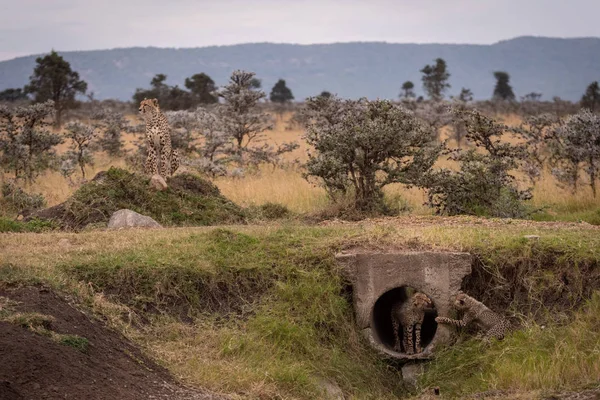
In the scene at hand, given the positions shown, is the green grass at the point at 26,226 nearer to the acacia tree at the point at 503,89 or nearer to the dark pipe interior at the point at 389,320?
the dark pipe interior at the point at 389,320

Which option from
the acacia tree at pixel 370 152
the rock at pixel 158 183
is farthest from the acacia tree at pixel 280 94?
the rock at pixel 158 183

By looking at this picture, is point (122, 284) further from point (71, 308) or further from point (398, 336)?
point (398, 336)

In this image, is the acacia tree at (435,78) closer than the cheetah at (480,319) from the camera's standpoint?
No

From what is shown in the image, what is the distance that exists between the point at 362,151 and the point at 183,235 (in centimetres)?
394

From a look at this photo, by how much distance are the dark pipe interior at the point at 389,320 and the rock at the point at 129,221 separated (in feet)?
10.4

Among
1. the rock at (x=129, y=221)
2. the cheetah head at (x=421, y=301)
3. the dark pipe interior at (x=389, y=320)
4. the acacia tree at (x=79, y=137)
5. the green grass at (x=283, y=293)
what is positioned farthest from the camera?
the acacia tree at (x=79, y=137)

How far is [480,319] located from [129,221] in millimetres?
4933

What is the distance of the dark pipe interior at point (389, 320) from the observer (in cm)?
1048

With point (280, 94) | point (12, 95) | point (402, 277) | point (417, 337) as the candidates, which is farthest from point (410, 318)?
point (280, 94)

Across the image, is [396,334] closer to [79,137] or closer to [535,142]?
[535,142]

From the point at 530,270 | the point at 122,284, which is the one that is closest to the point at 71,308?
the point at 122,284

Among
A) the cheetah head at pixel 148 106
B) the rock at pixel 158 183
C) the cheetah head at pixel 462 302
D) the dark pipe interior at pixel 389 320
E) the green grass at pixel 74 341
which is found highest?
the cheetah head at pixel 148 106

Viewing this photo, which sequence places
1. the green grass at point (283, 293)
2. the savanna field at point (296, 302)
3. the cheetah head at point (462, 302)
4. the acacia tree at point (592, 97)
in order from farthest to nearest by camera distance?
the acacia tree at point (592, 97)
the cheetah head at point (462, 302)
the green grass at point (283, 293)
the savanna field at point (296, 302)

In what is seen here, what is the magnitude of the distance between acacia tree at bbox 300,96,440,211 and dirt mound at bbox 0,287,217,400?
19.9 feet
